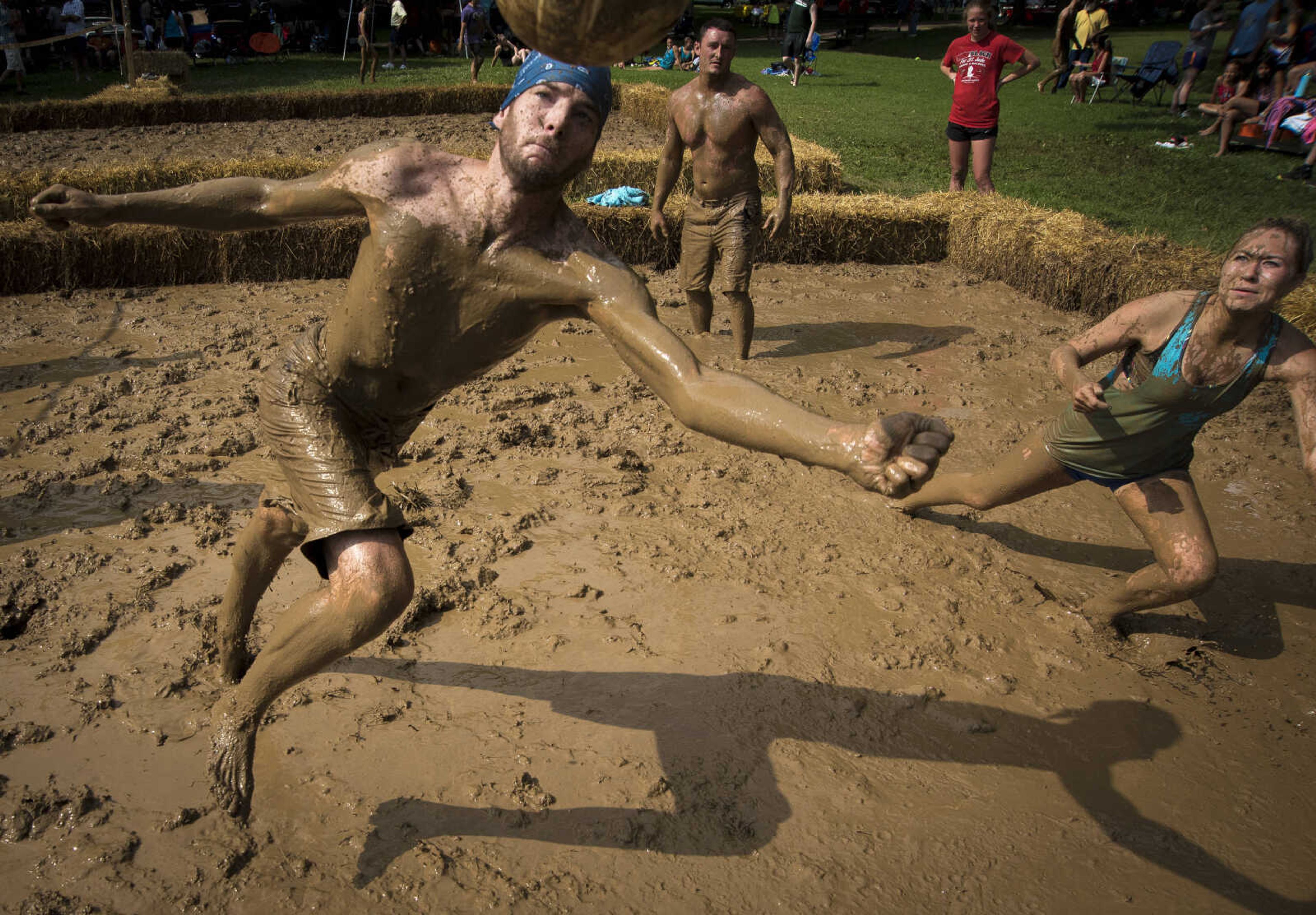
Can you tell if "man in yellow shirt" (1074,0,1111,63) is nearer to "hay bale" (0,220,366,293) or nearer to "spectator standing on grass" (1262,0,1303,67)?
"spectator standing on grass" (1262,0,1303,67)

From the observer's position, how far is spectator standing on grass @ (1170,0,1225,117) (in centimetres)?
1681

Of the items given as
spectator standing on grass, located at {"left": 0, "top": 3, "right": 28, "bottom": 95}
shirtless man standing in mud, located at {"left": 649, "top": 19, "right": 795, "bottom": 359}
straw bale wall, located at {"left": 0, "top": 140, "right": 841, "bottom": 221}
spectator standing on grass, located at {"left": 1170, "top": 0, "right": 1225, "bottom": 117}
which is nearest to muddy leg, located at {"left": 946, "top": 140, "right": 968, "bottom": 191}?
straw bale wall, located at {"left": 0, "top": 140, "right": 841, "bottom": 221}

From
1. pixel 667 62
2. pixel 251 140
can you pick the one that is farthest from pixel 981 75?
pixel 667 62

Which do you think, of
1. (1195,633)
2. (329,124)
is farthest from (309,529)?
(329,124)

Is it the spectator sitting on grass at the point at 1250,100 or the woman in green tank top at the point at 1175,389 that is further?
the spectator sitting on grass at the point at 1250,100

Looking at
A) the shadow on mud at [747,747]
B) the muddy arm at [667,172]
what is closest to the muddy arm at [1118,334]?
the shadow on mud at [747,747]

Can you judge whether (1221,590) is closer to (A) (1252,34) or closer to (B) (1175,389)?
(B) (1175,389)

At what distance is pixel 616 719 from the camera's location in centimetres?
360

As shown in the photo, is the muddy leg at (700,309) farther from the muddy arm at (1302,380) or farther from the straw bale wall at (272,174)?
the muddy arm at (1302,380)

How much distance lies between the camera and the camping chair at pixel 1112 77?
18562 mm

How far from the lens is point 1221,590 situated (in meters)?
4.64

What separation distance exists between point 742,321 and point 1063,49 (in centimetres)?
1693

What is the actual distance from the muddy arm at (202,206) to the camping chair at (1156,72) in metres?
19.2

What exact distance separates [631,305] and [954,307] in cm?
682
